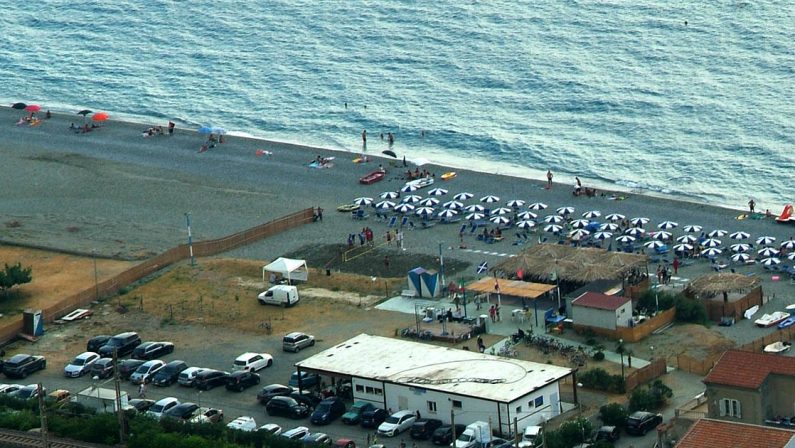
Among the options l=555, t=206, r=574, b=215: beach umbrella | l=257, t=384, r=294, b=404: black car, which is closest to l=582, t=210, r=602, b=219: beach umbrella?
l=555, t=206, r=574, b=215: beach umbrella

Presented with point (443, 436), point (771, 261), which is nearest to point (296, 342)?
point (443, 436)

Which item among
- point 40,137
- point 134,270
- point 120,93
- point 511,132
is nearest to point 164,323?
point 134,270

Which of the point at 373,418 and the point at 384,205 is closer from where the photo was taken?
the point at 373,418

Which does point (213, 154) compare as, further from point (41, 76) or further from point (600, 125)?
point (41, 76)

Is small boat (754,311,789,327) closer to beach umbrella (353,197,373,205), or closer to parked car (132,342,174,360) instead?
parked car (132,342,174,360)

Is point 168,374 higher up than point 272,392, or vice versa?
point 168,374

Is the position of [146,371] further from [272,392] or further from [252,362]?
[272,392]

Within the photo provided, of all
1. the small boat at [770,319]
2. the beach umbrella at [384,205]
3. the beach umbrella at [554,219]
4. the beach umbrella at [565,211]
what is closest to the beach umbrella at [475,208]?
the beach umbrella at [554,219]
